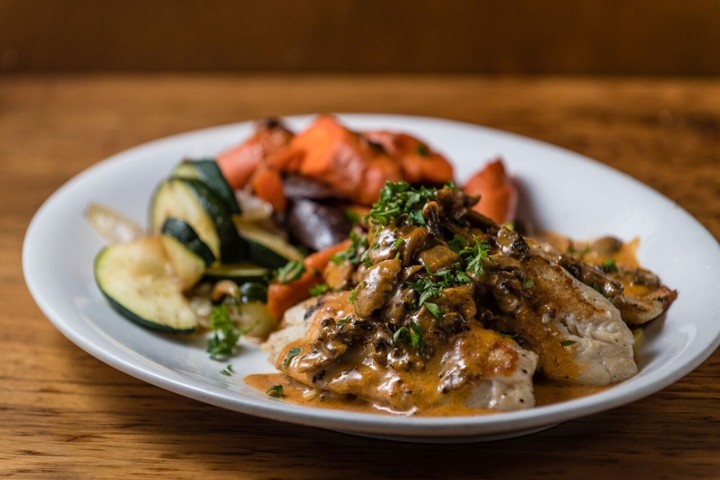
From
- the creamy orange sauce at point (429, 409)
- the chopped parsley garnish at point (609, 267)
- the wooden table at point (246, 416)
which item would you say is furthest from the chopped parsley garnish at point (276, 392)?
the chopped parsley garnish at point (609, 267)

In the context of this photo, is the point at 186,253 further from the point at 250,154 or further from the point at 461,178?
the point at 461,178

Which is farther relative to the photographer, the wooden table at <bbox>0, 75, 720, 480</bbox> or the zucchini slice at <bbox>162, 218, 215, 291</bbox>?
the zucchini slice at <bbox>162, 218, 215, 291</bbox>

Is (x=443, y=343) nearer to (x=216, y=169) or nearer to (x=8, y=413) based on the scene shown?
(x=8, y=413)

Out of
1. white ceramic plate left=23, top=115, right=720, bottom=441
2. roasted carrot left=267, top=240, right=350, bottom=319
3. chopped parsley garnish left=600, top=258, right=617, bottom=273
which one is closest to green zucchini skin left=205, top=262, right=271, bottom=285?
roasted carrot left=267, top=240, right=350, bottom=319

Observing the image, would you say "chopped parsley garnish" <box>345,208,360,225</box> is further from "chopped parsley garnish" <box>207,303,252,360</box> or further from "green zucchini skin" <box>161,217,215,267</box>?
"chopped parsley garnish" <box>207,303,252,360</box>

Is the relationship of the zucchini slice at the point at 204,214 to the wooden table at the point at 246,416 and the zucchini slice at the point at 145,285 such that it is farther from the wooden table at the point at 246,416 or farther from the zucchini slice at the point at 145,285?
the wooden table at the point at 246,416

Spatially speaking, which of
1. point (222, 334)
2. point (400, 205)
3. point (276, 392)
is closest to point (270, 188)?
point (222, 334)

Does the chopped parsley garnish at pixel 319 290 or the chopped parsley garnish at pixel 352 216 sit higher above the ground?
the chopped parsley garnish at pixel 319 290
